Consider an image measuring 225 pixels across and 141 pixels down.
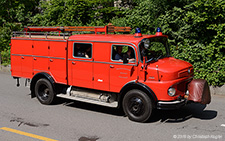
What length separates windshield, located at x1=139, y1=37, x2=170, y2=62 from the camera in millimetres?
8062

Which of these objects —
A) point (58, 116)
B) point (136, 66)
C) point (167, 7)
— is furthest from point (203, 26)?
point (58, 116)

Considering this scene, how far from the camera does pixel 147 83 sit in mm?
7867

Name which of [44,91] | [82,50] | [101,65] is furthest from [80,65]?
[44,91]

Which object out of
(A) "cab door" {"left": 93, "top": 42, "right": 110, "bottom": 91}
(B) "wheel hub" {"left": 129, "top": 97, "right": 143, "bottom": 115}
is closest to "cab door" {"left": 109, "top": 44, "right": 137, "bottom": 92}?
(A) "cab door" {"left": 93, "top": 42, "right": 110, "bottom": 91}

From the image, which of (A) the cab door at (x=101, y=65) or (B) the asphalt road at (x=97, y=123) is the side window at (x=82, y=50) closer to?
(A) the cab door at (x=101, y=65)

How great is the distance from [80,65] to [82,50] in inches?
18.1

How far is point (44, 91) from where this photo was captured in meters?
10.2

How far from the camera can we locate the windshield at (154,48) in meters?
8.06

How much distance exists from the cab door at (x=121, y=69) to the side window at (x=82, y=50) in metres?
0.85

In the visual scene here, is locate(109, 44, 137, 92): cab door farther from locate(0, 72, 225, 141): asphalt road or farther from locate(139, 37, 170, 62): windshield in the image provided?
locate(0, 72, 225, 141): asphalt road

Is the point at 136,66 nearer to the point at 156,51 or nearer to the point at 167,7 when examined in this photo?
the point at 156,51

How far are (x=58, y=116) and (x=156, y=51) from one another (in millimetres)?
3404

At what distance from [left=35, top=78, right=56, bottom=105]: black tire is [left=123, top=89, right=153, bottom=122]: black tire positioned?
2.83m

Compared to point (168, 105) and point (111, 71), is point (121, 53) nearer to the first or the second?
point (111, 71)
